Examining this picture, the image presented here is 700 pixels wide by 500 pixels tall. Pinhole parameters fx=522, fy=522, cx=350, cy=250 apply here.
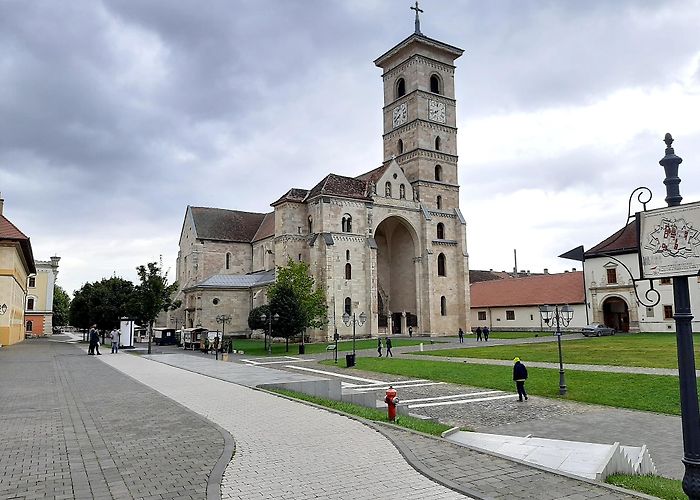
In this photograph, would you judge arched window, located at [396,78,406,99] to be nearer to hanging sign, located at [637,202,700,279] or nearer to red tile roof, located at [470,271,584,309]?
red tile roof, located at [470,271,584,309]

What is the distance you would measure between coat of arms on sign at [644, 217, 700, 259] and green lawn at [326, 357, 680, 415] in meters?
10.3

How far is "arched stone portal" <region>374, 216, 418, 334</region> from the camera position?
190 feet

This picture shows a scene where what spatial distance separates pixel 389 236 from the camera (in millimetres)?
62281

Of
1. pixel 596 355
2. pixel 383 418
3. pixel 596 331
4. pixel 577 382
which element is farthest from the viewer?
pixel 596 331

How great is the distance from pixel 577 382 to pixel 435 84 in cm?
4921

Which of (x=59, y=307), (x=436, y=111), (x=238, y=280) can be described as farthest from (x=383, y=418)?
(x=59, y=307)

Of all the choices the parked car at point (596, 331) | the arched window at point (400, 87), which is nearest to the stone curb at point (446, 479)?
the parked car at point (596, 331)

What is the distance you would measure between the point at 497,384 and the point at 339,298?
32.7 meters

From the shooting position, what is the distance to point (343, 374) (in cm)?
2430

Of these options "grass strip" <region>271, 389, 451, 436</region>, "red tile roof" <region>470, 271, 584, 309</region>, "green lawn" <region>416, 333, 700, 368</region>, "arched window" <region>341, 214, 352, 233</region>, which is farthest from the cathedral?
"grass strip" <region>271, 389, 451, 436</region>

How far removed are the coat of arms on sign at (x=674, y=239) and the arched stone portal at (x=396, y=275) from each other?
5077 centimetres

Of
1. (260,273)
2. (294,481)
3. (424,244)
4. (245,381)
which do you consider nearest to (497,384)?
(245,381)

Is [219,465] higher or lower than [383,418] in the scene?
higher

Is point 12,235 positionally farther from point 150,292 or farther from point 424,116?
point 424,116
